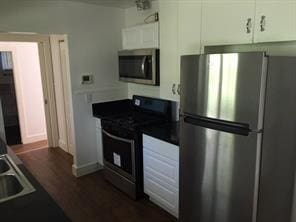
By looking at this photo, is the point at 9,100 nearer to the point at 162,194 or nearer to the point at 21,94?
the point at 21,94

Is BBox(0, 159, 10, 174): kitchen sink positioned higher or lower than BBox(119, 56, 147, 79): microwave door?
lower

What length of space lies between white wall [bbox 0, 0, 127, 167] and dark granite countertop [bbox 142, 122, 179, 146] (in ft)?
3.70

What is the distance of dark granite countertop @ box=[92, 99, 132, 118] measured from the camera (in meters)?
3.48

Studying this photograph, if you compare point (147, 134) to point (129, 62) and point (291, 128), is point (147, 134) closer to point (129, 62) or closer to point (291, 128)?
point (129, 62)

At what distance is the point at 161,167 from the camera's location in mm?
2520

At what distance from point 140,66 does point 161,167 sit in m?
1.22

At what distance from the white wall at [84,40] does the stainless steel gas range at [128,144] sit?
0.42 metres

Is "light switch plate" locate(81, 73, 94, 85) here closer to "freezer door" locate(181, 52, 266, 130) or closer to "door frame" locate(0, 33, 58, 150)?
"door frame" locate(0, 33, 58, 150)

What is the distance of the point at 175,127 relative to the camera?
2703 millimetres

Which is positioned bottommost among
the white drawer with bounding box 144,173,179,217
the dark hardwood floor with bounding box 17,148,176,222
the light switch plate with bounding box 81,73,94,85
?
the dark hardwood floor with bounding box 17,148,176,222

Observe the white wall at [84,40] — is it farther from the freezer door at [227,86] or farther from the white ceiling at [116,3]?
the freezer door at [227,86]

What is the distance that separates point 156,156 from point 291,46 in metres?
1.55

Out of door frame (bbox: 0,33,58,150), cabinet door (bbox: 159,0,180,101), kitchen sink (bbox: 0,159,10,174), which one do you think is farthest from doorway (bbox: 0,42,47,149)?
kitchen sink (bbox: 0,159,10,174)

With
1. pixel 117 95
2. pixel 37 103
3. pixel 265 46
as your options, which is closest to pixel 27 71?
pixel 37 103
